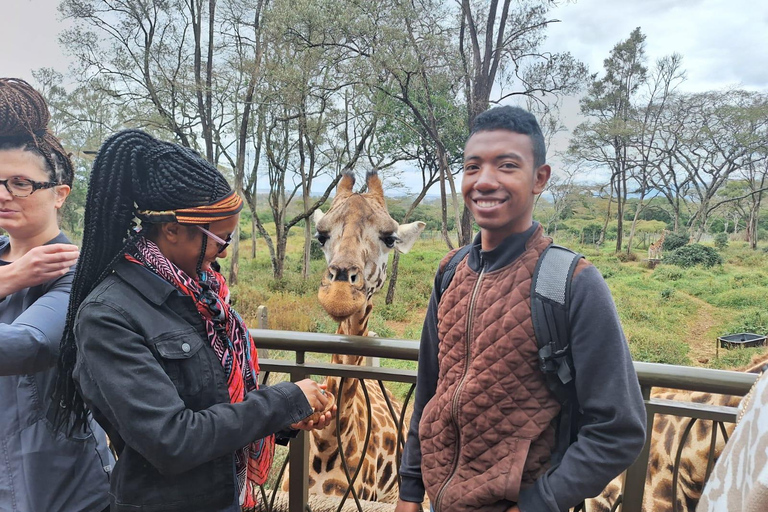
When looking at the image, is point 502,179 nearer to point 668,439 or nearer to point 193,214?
point 193,214

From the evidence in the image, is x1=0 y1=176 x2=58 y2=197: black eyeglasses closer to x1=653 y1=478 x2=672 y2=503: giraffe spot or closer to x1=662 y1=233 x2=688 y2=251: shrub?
x1=653 y1=478 x2=672 y2=503: giraffe spot

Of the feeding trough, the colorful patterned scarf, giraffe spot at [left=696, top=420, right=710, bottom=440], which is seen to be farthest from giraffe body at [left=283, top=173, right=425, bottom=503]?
the feeding trough

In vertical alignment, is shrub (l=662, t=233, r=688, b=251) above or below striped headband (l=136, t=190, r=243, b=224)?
below

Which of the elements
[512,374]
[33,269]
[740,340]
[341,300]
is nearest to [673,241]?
[740,340]

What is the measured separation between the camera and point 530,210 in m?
1.35

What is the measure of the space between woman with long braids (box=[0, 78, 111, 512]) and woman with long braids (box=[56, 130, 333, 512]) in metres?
0.12

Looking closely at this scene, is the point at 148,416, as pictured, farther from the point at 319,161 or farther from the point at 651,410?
the point at 319,161

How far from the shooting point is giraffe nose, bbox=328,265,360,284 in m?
2.84

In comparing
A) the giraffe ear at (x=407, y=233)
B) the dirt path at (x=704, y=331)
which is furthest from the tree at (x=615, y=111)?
the giraffe ear at (x=407, y=233)

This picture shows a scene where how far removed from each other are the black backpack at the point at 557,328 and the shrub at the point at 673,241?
1636 centimetres

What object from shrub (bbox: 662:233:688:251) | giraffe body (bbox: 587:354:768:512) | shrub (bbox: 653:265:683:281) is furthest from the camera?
shrub (bbox: 662:233:688:251)

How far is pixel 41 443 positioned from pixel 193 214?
91cm

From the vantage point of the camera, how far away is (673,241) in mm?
15195

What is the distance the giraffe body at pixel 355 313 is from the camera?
110 inches
